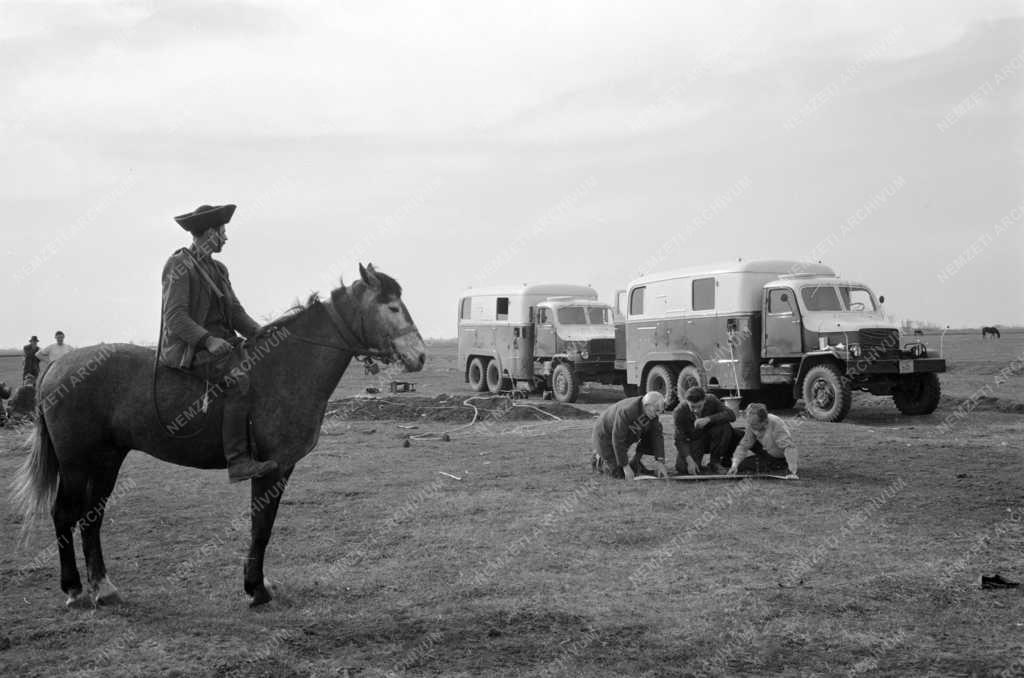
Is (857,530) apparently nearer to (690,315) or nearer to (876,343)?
(876,343)

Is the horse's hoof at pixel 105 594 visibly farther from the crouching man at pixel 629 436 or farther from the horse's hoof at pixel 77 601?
the crouching man at pixel 629 436

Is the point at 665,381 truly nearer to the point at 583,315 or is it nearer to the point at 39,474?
the point at 583,315

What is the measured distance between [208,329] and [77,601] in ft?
6.11

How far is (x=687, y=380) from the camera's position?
18.9m

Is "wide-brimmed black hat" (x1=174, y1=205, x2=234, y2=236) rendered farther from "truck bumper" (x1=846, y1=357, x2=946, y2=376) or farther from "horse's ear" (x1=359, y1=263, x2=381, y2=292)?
"truck bumper" (x1=846, y1=357, x2=946, y2=376)

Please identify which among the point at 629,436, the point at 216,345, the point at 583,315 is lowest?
the point at 629,436

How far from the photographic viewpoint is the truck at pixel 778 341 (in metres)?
16.3

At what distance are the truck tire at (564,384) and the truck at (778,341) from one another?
2.34 m

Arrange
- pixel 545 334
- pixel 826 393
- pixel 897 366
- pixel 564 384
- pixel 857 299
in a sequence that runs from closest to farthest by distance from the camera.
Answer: pixel 897 366, pixel 826 393, pixel 857 299, pixel 564 384, pixel 545 334

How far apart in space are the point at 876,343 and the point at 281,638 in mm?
13852

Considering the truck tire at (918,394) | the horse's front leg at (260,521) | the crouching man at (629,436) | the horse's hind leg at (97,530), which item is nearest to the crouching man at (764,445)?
the crouching man at (629,436)

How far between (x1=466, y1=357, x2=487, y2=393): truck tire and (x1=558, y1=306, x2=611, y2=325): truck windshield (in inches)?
145

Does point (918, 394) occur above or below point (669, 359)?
below

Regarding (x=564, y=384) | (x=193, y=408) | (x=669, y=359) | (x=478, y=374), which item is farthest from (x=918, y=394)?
(x=193, y=408)
